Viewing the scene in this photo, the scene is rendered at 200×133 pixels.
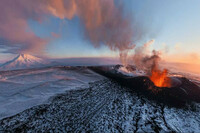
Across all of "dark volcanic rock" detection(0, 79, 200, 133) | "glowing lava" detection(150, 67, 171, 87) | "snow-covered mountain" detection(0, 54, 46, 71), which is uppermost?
"snow-covered mountain" detection(0, 54, 46, 71)

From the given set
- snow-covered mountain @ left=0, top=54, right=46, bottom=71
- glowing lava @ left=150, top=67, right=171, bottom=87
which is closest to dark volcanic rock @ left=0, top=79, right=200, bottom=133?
glowing lava @ left=150, top=67, right=171, bottom=87

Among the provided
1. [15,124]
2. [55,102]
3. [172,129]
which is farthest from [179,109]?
[15,124]

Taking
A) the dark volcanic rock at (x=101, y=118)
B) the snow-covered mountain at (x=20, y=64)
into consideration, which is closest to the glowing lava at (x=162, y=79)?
the dark volcanic rock at (x=101, y=118)

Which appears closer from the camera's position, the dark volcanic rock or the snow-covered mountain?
the dark volcanic rock

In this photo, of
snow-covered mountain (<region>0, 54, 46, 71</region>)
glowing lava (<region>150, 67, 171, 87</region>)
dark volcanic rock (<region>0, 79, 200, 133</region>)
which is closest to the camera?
dark volcanic rock (<region>0, 79, 200, 133</region>)

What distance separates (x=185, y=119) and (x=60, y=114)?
1277cm

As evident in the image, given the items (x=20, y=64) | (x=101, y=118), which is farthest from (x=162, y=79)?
(x=20, y=64)

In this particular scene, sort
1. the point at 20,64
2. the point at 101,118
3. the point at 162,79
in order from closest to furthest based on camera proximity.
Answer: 1. the point at 101,118
2. the point at 162,79
3. the point at 20,64

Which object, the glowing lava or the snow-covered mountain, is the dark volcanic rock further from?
the snow-covered mountain

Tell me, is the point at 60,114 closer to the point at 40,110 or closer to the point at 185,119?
the point at 40,110

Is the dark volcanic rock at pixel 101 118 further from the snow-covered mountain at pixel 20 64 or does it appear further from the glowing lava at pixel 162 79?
the snow-covered mountain at pixel 20 64

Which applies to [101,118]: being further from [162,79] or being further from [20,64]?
[20,64]

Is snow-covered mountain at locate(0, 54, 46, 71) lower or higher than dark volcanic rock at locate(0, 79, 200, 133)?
higher

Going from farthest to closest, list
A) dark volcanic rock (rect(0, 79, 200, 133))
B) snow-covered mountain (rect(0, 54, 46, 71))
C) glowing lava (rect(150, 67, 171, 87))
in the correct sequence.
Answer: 1. snow-covered mountain (rect(0, 54, 46, 71))
2. glowing lava (rect(150, 67, 171, 87))
3. dark volcanic rock (rect(0, 79, 200, 133))
